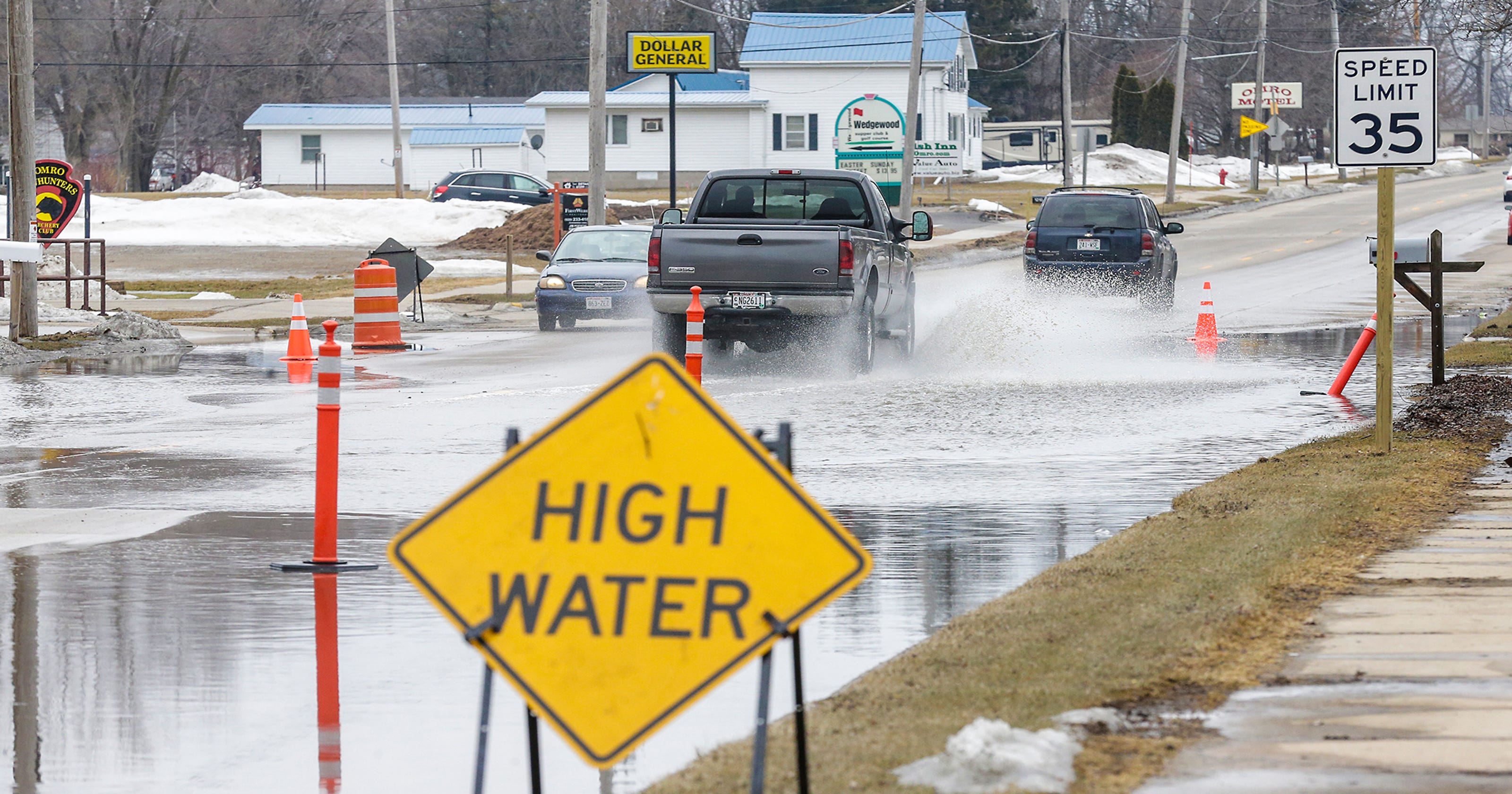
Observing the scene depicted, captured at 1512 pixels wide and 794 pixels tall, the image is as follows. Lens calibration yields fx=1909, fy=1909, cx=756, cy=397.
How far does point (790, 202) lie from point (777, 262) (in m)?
1.59

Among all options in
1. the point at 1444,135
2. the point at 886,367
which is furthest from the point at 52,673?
the point at 1444,135

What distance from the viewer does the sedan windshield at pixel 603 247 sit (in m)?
26.8

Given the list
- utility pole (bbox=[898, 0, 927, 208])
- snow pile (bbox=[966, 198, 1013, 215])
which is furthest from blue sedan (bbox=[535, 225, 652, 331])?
snow pile (bbox=[966, 198, 1013, 215])

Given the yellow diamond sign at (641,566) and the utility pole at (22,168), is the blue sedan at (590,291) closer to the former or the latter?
the utility pole at (22,168)

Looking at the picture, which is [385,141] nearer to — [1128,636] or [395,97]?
[395,97]

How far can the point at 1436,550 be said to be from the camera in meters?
8.66

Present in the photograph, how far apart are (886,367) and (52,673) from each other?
13898 millimetres

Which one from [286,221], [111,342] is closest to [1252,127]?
[286,221]

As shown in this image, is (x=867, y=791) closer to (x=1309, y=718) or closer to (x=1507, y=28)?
(x=1309, y=718)

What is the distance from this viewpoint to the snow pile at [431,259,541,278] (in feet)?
126

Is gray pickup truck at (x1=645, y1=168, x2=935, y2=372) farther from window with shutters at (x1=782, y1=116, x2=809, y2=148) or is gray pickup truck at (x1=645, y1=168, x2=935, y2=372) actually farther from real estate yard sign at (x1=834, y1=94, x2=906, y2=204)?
window with shutters at (x1=782, y1=116, x2=809, y2=148)

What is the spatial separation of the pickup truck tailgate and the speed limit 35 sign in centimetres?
701

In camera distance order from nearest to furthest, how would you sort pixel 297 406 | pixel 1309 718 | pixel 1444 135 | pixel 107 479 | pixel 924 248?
1. pixel 1309 718
2. pixel 107 479
3. pixel 297 406
4. pixel 924 248
5. pixel 1444 135

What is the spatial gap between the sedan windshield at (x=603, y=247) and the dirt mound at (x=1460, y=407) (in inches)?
516
